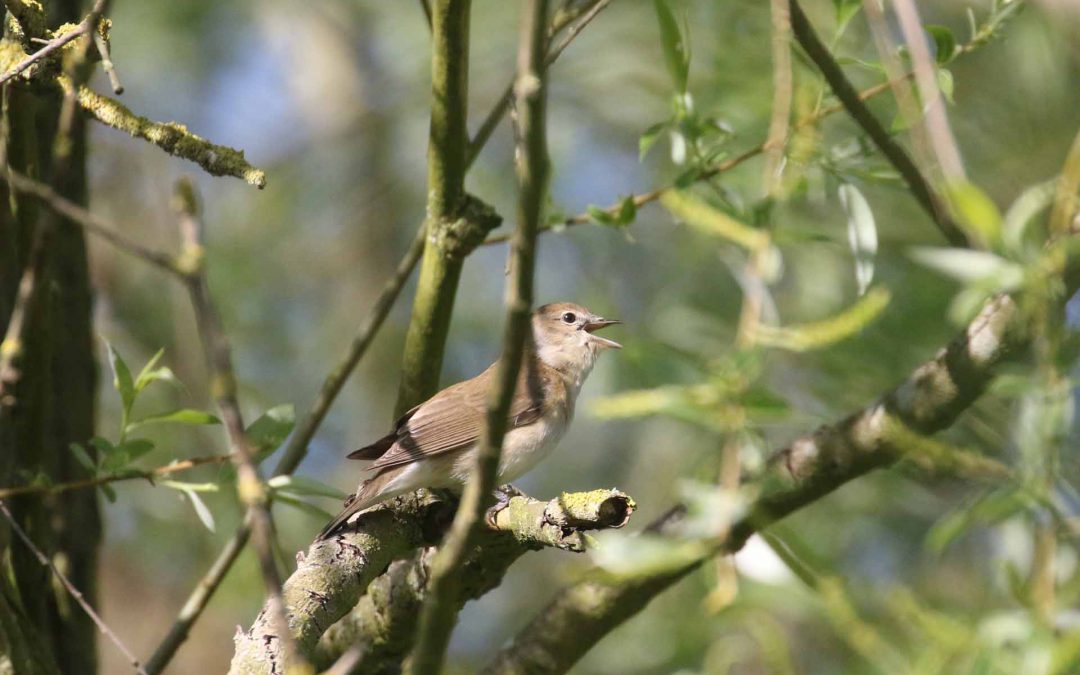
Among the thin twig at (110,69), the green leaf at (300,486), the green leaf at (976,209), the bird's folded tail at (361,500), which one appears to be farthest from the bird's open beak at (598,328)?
the green leaf at (976,209)

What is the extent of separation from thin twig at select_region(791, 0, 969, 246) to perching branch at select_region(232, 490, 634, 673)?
1.19 meters

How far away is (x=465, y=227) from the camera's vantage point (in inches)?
126

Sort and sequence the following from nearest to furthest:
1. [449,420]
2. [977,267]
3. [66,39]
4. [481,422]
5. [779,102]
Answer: [977,267] → [779,102] → [66,39] → [481,422] → [449,420]

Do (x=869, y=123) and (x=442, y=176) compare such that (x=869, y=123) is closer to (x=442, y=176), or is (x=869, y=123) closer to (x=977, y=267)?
(x=442, y=176)

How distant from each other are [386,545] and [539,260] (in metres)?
4.88

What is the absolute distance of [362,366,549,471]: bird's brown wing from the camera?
4.02m

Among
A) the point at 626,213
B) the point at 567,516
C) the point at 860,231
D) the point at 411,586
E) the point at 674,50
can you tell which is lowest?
the point at 567,516

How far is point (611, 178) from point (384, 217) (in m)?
2.06

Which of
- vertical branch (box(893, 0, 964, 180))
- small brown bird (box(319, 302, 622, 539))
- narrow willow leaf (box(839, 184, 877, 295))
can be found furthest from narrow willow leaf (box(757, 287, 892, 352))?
small brown bird (box(319, 302, 622, 539))

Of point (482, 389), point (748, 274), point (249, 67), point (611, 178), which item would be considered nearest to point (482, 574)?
point (482, 389)

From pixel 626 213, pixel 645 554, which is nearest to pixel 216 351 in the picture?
pixel 645 554

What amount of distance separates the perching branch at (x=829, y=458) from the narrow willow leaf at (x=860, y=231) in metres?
0.29

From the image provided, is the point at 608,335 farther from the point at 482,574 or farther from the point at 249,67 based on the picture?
the point at 249,67

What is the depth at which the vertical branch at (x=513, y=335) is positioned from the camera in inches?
69.4
